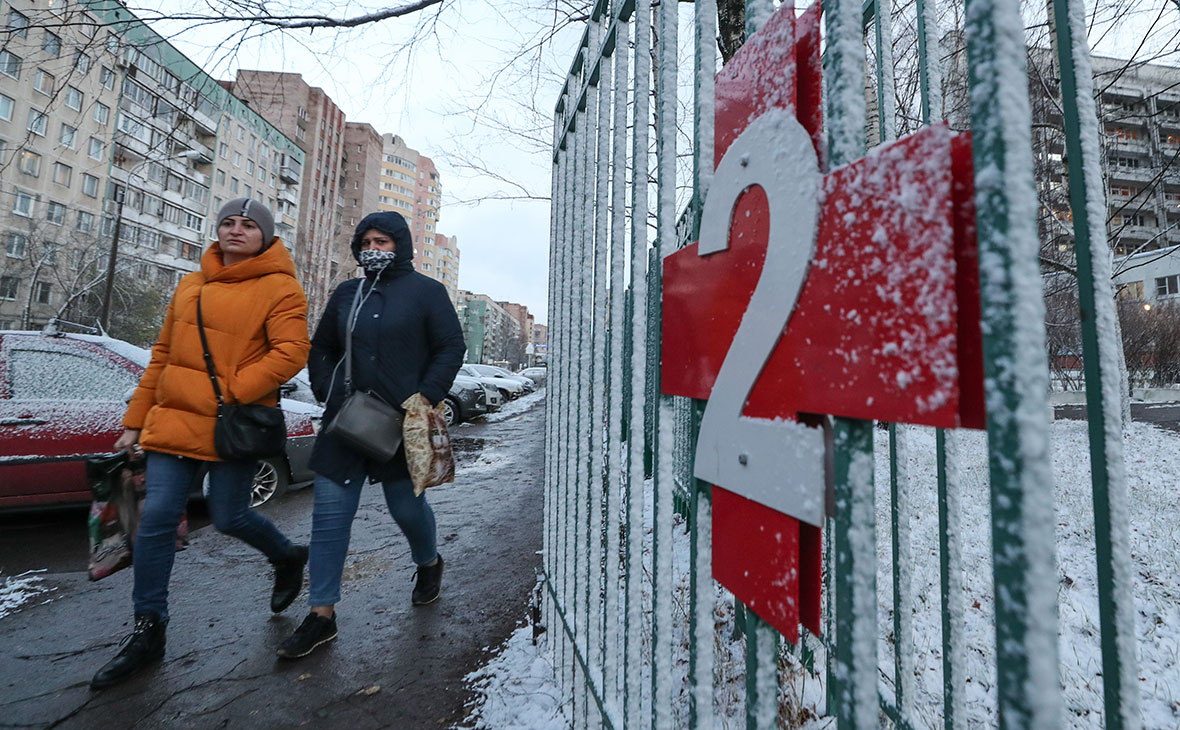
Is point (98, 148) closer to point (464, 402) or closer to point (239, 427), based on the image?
point (464, 402)

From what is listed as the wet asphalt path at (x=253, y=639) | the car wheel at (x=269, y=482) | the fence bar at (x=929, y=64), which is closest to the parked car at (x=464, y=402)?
the car wheel at (x=269, y=482)

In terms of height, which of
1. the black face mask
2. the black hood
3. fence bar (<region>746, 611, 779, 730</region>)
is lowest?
fence bar (<region>746, 611, 779, 730</region>)

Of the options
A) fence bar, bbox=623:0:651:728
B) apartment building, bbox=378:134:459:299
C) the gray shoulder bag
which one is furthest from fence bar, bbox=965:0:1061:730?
apartment building, bbox=378:134:459:299

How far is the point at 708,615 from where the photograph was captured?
0.93m

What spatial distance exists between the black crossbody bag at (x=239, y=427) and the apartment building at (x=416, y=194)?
79.9 meters

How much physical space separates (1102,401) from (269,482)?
6.06 metres

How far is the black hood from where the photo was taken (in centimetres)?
257

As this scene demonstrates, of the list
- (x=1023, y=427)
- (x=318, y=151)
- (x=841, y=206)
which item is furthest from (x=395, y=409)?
(x=318, y=151)

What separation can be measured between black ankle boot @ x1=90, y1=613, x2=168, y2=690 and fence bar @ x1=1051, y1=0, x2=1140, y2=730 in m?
3.04

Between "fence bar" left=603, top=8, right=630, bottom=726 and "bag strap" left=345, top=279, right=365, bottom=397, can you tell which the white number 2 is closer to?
"fence bar" left=603, top=8, right=630, bottom=726

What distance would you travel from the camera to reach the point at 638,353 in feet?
4.16

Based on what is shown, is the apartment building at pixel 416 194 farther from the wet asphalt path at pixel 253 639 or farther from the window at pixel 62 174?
the wet asphalt path at pixel 253 639

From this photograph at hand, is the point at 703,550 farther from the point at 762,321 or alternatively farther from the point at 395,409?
the point at 395,409

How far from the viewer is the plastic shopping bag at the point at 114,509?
242 cm
